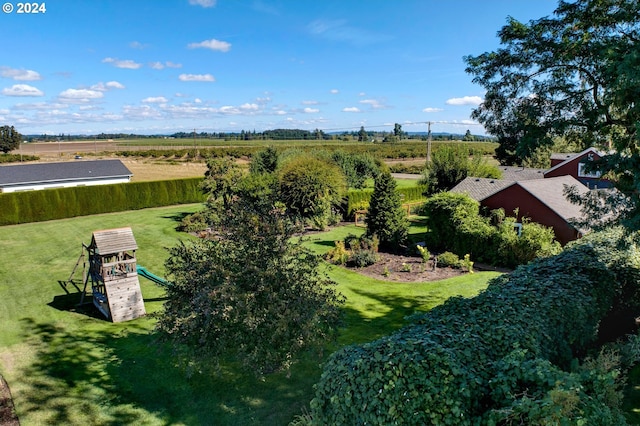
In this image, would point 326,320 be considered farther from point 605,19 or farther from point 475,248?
point 475,248

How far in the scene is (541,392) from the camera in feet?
14.9

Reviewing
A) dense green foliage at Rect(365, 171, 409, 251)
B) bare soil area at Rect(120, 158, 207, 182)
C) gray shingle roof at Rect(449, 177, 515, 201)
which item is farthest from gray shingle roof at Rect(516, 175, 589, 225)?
bare soil area at Rect(120, 158, 207, 182)

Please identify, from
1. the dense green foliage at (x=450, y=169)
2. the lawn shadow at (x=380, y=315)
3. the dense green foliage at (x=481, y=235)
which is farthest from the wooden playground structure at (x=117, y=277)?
the dense green foliage at (x=450, y=169)

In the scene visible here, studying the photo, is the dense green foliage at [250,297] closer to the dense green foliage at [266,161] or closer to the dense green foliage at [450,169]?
the dense green foliage at [450,169]

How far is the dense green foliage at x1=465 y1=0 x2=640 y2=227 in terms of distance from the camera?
9.12m

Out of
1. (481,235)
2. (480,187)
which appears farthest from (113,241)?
(480,187)

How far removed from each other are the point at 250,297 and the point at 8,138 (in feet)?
313

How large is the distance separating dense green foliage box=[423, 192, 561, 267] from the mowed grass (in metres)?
2.16

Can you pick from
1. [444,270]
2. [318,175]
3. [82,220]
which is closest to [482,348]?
[444,270]

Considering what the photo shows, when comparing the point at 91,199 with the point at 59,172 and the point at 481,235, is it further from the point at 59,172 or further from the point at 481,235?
the point at 481,235

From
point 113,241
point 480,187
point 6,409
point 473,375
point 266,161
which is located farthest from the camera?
point 266,161

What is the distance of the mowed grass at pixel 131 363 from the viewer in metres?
7.68

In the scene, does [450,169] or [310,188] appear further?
[450,169]

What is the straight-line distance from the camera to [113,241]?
1241 centimetres
